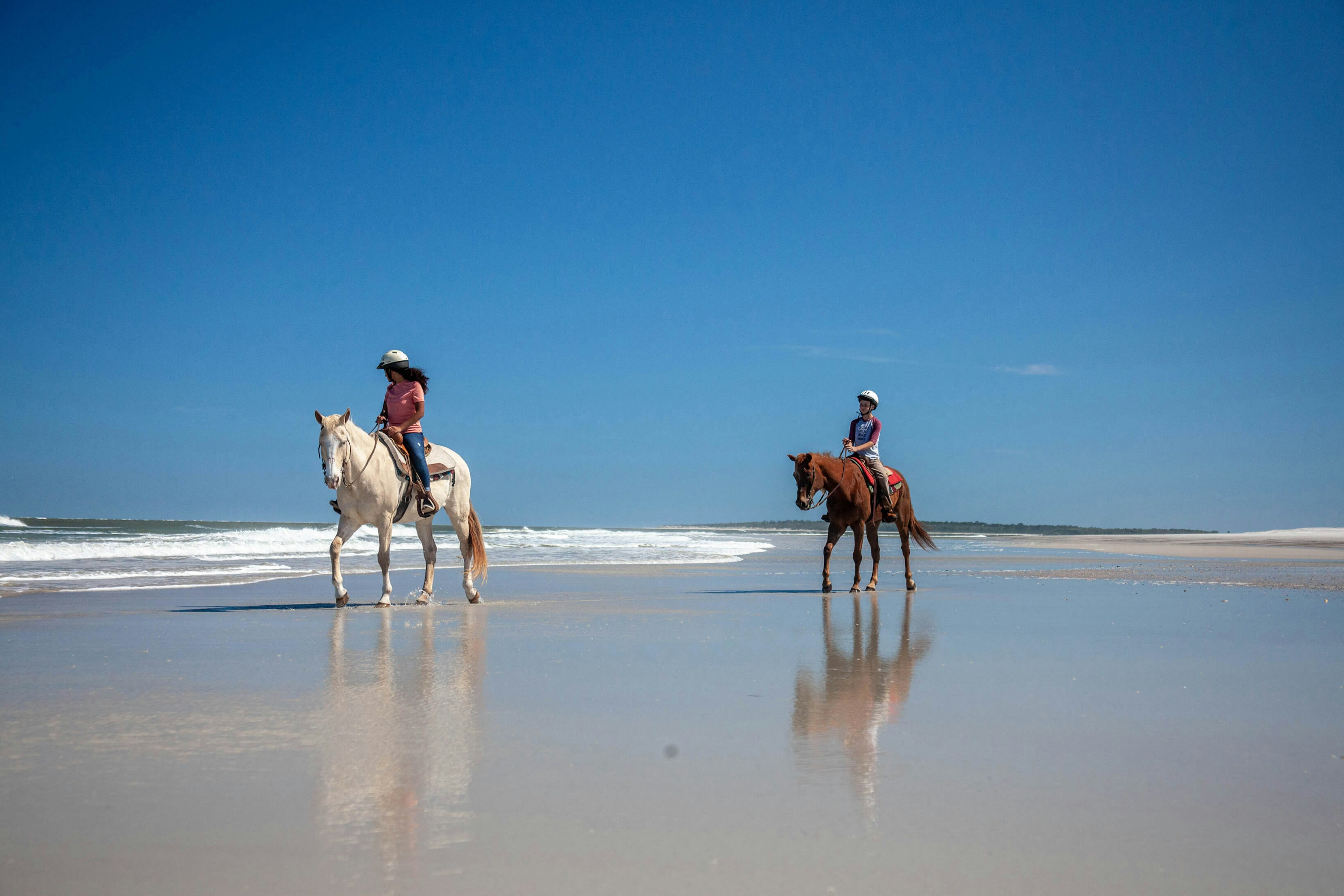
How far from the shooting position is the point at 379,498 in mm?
10055

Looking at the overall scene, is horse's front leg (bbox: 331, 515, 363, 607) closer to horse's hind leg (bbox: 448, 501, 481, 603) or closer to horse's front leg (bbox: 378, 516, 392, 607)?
horse's front leg (bbox: 378, 516, 392, 607)

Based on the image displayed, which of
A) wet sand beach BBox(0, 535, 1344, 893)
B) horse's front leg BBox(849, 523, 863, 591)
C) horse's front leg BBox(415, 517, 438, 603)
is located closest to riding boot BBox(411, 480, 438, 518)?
horse's front leg BBox(415, 517, 438, 603)

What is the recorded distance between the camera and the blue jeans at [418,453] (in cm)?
1031

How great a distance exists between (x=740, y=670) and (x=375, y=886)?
11.1 ft

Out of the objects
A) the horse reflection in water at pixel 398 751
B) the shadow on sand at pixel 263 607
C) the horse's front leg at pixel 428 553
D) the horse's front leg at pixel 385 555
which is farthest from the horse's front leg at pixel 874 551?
the horse reflection in water at pixel 398 751

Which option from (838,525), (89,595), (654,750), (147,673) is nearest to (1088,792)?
(654,750)

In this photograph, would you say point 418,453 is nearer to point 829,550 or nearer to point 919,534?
point 829,550

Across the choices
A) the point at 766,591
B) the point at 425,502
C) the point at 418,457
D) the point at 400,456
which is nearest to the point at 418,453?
the point at 418,457

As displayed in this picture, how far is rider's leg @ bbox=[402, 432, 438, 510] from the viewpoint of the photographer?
10.3 meters

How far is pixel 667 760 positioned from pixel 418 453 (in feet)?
24.8

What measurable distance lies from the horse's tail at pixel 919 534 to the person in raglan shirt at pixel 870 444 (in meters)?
0.80

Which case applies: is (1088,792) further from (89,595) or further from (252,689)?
(89,595)

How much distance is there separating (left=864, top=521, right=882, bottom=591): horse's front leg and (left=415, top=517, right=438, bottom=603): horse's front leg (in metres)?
5.54

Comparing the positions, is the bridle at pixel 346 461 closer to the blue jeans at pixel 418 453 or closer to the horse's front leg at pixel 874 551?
the blue jeans at pixel 418 453
